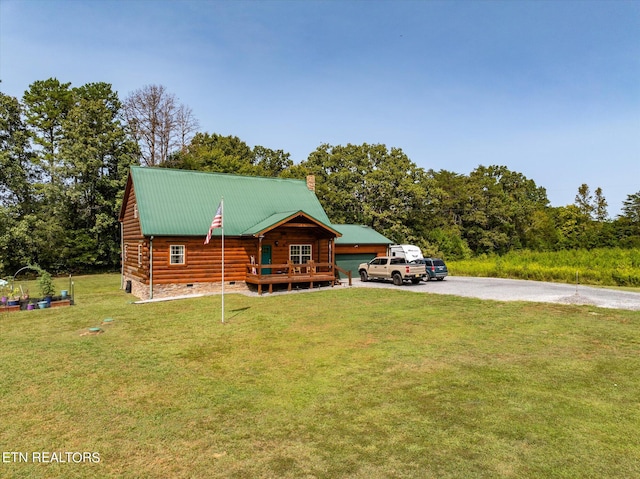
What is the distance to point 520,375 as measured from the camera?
8133 mm

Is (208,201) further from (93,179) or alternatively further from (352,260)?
(93,179)

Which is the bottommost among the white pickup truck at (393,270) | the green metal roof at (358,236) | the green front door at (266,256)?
the white pickup truck at (393,270)

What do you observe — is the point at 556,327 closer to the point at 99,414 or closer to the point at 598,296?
the point at 598,296

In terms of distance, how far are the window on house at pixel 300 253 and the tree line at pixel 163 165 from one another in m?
19.4

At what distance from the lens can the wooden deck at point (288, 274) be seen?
21266mm

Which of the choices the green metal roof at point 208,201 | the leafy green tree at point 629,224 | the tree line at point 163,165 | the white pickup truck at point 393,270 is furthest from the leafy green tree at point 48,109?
the leafy green tree at point 629,224

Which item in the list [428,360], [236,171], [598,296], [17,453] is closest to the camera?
[17,453]

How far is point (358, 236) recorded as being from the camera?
30.2 metres

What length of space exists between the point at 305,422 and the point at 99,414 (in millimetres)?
3384

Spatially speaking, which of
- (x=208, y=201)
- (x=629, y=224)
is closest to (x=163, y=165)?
(x=208, y=201)

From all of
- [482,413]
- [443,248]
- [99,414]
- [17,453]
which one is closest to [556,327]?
[482,413]

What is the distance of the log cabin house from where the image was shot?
20750 millimetres

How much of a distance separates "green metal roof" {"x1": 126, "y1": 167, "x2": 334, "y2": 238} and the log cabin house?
0.17 feet

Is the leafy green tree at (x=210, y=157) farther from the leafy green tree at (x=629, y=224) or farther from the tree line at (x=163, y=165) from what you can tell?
the leafy green tree at (x=629, y=224)
